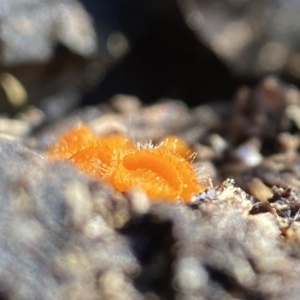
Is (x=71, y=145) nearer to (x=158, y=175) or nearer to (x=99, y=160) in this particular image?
(x=99, y=160)

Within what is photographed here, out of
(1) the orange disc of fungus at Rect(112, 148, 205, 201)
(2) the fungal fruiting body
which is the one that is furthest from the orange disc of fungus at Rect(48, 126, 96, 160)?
(1) the orange disc of fungus at Rect(112, 148, 205, 201)

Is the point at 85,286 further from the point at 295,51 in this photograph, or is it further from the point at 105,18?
the point at 295,51

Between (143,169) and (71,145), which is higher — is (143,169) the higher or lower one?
the lower one

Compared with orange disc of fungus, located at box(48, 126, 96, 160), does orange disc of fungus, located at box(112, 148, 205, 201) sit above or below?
below

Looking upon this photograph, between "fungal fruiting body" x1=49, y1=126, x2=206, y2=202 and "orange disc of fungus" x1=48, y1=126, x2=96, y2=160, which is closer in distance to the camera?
"fungal fruiting body" x1=49, y1=126, x2=206, y2=202

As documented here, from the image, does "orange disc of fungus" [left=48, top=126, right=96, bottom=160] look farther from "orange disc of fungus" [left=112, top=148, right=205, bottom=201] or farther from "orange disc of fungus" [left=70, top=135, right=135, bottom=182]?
"orange disc of fungus" [left=112, top=148, right=205, bottom=201]

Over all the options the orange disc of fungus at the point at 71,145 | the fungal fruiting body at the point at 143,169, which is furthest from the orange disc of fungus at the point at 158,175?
the orange disc of fungus at the point at 71,145

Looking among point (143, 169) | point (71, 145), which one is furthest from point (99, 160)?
point (71, 145)
